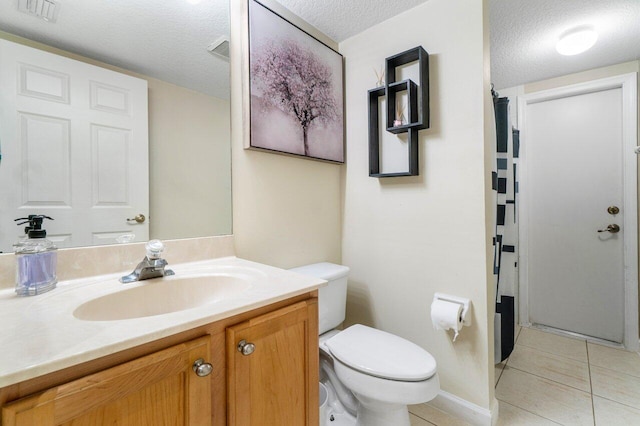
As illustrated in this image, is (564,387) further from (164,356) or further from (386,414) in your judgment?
(164,356)

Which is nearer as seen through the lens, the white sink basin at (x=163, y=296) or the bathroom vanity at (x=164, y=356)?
the bathroom vanity at (x=164, y=356)

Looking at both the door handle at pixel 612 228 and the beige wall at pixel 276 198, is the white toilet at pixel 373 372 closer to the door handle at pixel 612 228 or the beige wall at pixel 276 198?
the beige wall at pixel 276 198

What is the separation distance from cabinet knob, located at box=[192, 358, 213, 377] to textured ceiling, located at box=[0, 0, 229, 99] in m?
1.05

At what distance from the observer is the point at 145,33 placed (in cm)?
108

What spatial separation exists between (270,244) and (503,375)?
1.74m

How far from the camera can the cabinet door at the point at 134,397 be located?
0.44 meters

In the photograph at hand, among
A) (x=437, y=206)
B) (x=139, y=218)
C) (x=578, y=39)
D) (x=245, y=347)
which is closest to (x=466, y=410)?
(x=437, y=206)

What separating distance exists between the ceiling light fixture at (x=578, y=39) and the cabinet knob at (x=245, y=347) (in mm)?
2507

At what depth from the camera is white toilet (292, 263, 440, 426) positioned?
3.39 feet

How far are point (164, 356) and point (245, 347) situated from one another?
183mm

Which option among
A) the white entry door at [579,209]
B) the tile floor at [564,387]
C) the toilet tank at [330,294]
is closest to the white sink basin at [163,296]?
the toilet tank at [330,294]

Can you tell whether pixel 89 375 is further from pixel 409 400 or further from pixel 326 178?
pixel 326 178

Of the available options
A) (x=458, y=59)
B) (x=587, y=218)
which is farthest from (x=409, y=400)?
(x=587, y=218)

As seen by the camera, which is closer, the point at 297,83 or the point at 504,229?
the point at 297,83
